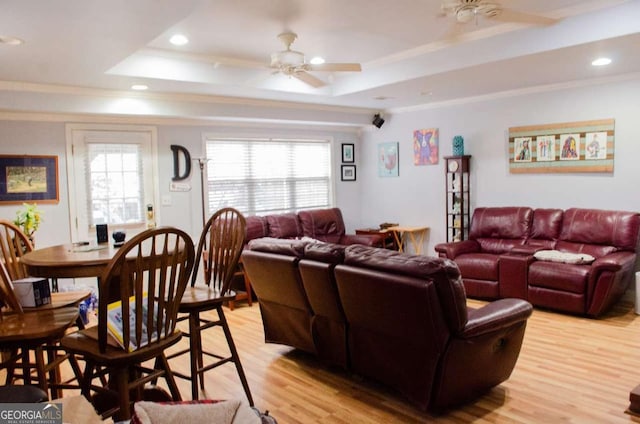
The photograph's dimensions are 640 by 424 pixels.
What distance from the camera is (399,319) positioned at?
8.95 ft

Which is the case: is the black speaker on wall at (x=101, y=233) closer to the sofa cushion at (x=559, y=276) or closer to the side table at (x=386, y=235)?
the sofa cushion at (x=559, y=276)

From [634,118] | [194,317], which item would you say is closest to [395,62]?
[634,118]

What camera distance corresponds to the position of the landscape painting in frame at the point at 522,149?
5.80 m

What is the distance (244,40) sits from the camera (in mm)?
4203

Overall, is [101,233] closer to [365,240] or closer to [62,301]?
[62,301]

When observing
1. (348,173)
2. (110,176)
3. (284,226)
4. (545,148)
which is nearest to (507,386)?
(545,148)

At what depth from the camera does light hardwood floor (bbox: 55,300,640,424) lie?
2.81 meters

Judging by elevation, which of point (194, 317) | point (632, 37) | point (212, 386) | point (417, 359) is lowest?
point (212, 386)

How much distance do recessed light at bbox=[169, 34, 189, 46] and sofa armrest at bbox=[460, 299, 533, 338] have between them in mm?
3104

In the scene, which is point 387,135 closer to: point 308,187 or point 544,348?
point 308,187

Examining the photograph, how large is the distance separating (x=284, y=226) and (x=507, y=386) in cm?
379

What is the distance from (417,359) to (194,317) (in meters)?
1.31
